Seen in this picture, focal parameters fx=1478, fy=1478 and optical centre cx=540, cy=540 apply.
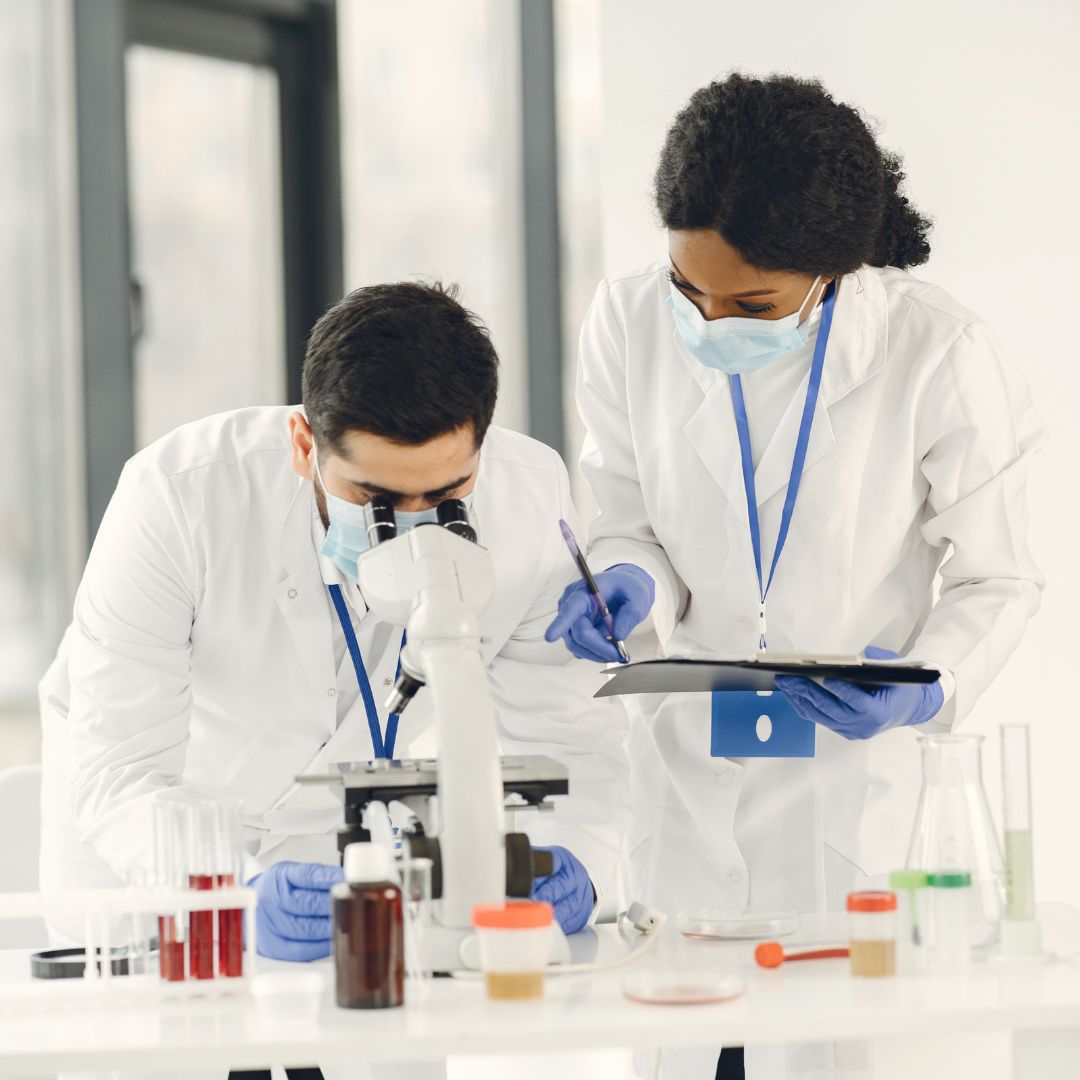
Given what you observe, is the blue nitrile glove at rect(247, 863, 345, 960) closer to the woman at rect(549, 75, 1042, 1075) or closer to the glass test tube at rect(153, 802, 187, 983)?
the glass test tube at rect(153, 802, 187, 983)

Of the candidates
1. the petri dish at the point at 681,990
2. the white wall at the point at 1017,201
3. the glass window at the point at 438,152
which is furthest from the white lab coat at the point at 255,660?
the glass window at the point at 438,152

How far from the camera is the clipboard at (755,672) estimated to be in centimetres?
157

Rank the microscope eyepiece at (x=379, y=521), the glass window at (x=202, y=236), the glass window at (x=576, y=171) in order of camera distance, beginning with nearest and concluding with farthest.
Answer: the microscope eyepiece at (x=379, y=521) < the glass window at (x=202, y=236) < the glass window at (x=576, y=171)

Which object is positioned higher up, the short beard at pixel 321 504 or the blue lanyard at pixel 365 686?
the short beard at pixel 321 504

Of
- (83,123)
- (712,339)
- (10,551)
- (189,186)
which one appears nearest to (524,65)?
(189,186)

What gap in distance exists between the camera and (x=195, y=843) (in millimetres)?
1455

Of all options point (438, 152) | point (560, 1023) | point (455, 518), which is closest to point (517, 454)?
point (455, 518)

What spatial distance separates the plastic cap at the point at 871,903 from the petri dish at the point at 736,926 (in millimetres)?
200

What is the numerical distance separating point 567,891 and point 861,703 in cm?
44

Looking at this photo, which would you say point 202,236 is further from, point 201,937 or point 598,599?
point 201,937

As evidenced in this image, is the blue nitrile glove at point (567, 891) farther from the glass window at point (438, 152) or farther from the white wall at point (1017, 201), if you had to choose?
the glass window at point (438, 152)

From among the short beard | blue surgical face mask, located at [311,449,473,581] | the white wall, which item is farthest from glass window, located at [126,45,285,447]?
blue surgical face mask, located at [311,449,473,581]

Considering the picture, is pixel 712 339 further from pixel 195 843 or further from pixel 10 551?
pixel 10 551

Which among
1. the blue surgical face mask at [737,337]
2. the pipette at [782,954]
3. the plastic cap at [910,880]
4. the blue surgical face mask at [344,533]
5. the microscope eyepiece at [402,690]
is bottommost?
the pipette at [782,954]
